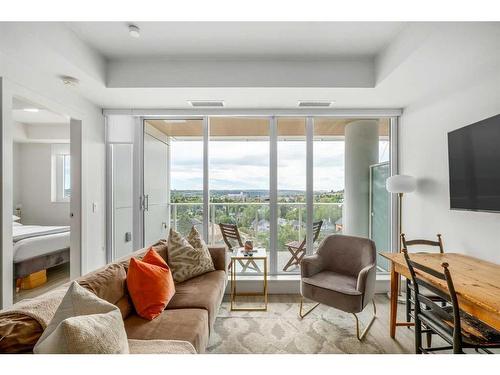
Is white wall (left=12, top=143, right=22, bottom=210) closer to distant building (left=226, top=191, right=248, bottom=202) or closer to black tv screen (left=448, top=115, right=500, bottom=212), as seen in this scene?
distant building (left=226, top=191, right=248, bottom=202)

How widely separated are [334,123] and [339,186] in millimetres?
862

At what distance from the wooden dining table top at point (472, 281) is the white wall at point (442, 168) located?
22cm

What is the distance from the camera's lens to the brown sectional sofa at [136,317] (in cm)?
105

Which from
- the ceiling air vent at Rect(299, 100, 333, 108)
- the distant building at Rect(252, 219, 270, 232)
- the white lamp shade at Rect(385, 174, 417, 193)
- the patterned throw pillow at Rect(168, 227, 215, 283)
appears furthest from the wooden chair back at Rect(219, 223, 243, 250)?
the white lamp shade at Rect(385, 174, 417, 193)

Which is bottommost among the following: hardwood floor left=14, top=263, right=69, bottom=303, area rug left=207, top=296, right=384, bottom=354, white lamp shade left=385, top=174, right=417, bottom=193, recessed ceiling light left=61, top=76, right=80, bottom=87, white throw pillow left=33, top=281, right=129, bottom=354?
area rug left=207, top=296, right=384, bottom=354

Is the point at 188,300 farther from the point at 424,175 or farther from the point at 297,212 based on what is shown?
the point at 424,175

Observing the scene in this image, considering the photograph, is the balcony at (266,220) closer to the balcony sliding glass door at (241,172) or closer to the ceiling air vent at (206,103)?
the balcony sliding glass door at (241,172)

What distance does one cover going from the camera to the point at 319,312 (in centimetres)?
281

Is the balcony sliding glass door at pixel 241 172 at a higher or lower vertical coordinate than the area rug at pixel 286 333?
higher

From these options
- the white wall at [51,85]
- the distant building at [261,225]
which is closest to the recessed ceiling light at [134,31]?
the white wall at [51,85]

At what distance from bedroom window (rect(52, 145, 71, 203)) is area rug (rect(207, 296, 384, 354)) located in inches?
181

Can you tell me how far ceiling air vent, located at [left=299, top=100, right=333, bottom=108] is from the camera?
10.4 ft
